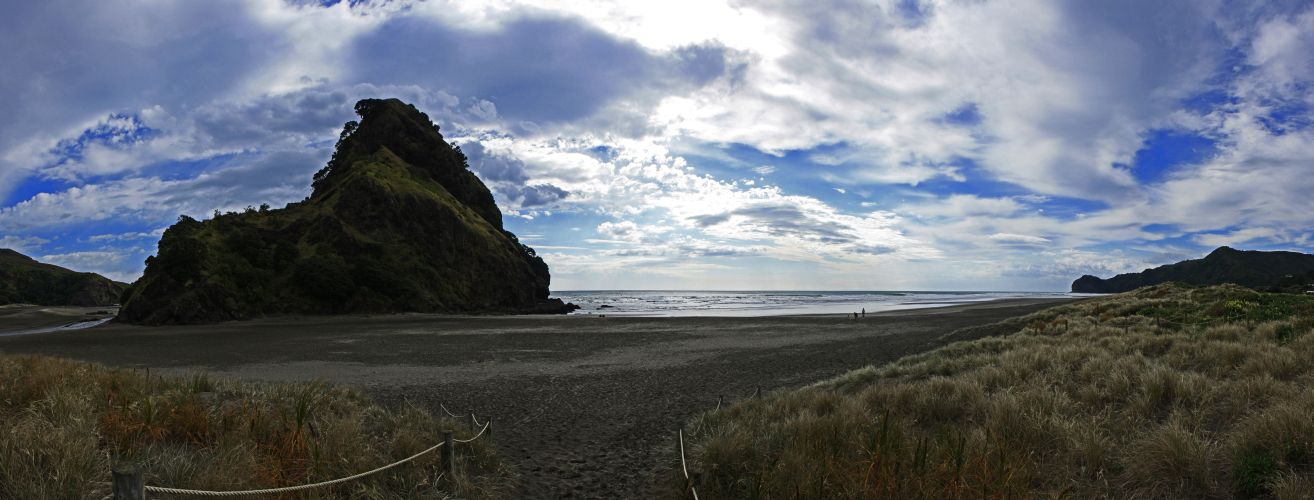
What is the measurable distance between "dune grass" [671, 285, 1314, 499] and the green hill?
128603 millimetres

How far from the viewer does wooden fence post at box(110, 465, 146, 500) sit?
3.67 meters

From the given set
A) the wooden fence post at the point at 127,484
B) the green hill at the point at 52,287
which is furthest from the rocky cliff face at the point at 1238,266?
the green hill at the point at 52,287

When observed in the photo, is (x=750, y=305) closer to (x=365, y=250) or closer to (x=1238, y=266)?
(x=365, y=250)

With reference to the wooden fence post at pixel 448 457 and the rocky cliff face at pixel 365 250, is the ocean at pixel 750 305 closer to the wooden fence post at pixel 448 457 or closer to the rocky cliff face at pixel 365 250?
the rocky cliff face at pixel 365 250

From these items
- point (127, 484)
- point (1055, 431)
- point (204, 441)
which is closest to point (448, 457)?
point (204, 441)

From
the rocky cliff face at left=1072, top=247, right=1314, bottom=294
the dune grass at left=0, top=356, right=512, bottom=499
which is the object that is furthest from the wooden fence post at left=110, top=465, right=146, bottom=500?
the rocky cliff face at left=1072, top=247, right=1314, bottom=294

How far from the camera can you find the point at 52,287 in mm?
100438

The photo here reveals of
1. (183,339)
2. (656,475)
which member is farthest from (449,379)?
(183,339)

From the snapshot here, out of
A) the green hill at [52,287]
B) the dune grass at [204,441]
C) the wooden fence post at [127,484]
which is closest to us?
the wooden fence post at [127,484]

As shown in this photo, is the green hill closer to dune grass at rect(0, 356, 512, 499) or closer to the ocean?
the ocean

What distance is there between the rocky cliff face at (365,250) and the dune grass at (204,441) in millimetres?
46632

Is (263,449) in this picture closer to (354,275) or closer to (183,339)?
(183,339)

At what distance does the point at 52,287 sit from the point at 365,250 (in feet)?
269

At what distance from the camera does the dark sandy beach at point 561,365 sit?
31.3 ft
